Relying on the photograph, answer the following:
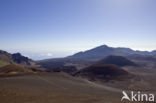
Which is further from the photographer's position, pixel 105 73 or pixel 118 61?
pixel 118 61

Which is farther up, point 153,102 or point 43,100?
point 43,100

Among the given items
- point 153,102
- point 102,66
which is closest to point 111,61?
point 102,66

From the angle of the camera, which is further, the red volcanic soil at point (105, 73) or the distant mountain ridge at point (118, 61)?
the distant mountain ridge at point (118, 61)

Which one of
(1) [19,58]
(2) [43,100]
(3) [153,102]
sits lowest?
(3) [153,102]

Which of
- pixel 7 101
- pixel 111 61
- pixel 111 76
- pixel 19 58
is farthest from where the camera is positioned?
pixel 19 58

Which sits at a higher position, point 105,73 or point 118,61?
point 118,61

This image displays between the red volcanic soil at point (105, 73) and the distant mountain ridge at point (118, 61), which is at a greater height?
the distant mountain ridge at point (118, 61)

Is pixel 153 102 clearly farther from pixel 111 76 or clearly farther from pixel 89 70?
pixel 89 70

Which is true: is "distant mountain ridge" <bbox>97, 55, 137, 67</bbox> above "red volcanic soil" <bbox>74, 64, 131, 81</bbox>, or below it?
above

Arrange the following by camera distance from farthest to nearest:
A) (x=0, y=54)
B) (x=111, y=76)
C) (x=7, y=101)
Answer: (x=0, y=54) → (x=111, y=76) → (x=7, y=101)

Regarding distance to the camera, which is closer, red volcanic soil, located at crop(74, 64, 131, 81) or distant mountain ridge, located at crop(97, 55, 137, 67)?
red volcanic soil, located at crop(74, 64, 131, 81)

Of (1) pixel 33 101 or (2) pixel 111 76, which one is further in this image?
(2) pixel 111 76
